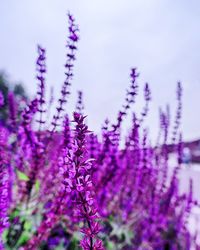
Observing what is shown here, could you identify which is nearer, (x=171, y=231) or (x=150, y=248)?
(x=150, y=248)

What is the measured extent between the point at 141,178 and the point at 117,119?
141cm

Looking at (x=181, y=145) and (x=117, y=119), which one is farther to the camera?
(x=181, y=145)

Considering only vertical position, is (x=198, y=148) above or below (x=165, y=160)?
above

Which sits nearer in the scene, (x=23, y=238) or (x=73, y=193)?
(x=73, y=193)

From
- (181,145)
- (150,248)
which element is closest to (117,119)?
(181,145)

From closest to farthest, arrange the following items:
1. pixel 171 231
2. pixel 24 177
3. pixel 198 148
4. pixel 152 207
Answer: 1. pixel 24 177
2. pixel 152 207
3. pixel 171 231
4. pixel 198 148

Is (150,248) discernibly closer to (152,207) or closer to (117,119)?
(152,207)

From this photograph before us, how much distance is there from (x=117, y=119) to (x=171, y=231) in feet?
11.2

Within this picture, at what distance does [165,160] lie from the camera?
4.96m

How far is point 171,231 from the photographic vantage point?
612cm

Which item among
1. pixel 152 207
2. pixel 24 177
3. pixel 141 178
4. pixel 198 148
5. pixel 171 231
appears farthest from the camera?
pixel 198 148

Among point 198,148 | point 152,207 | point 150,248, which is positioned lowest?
point 150,248

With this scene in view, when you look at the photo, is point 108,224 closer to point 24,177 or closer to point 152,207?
point 152,207

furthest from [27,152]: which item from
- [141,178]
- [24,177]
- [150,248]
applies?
[150,248]
